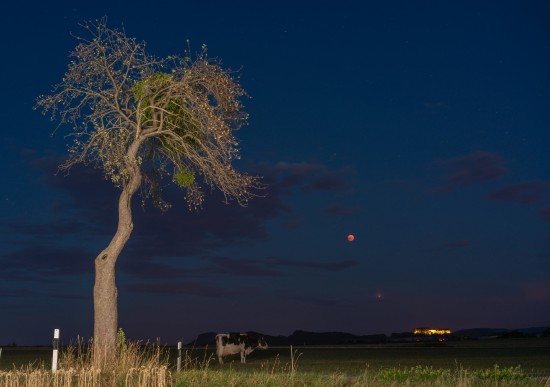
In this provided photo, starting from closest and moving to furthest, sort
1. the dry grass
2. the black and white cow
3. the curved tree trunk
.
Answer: the dry grass
the curved tree trunk
the black and white cow

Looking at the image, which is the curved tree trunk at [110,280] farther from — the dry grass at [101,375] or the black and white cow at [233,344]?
the black and white cow at [233,344]

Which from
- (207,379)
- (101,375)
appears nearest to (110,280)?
(101,375)

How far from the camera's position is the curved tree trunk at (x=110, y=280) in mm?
24084

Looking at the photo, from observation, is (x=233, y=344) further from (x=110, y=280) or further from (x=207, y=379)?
(x=207, y=379)

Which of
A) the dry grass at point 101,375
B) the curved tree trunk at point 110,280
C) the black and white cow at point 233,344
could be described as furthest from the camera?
the black and white cow at point 233,344

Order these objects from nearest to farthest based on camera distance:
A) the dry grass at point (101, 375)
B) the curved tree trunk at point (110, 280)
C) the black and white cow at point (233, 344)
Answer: the dry grass at point (101, 375), the curved tree trunk at point (110, 280), the black and white cow at point (233, 344)

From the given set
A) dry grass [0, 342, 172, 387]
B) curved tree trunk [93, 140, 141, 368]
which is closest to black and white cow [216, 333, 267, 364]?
curved tree trunk [93, 140, 141, 368]

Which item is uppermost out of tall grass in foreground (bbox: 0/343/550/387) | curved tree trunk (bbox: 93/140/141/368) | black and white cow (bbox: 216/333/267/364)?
curved tree trunk (bbox: 93/140/141/368)

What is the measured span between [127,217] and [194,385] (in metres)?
9.35

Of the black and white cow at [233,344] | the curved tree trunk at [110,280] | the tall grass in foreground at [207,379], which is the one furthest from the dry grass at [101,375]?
the black and white cow at [233,344]

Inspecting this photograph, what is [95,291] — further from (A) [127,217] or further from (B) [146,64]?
(B) [146,64]

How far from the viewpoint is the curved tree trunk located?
2408cm

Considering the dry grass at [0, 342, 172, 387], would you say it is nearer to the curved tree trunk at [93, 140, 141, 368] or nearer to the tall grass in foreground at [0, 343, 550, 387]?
the tall grass in foreground at [0, 343, 550, 387]

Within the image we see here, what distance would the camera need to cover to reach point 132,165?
25172 millimetres
